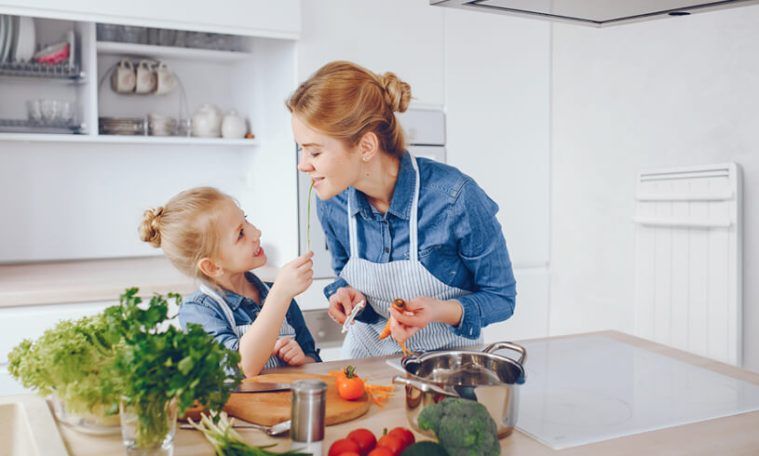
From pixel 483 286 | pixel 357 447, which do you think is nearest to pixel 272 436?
pixel 357 447

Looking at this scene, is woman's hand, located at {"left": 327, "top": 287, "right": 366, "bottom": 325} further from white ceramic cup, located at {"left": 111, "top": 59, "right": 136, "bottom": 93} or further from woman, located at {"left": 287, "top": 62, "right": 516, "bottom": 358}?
white ceramic cup, located at {"left": 111, "top": 59, "right": 136, "bottom": 93}

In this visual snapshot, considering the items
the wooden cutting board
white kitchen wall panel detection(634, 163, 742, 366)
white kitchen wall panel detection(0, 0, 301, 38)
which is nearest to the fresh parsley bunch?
the wooden cutting board

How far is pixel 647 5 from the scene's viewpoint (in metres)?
1.46

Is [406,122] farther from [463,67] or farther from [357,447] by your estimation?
[357,447]

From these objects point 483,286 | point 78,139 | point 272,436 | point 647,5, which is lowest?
point 272,436

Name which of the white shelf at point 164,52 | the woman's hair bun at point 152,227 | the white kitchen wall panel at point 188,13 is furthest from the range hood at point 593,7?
the white shelf at point 164,52

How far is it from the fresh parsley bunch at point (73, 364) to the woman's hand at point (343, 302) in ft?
2.12

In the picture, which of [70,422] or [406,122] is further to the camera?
[406,122]

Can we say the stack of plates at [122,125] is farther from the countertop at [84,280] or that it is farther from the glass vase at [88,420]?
the glass vase at [88,420]

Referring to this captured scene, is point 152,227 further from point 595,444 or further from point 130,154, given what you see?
point 130,154

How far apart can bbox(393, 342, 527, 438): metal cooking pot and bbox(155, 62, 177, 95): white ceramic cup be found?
2048mm

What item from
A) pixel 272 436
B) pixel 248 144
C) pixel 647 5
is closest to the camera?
pixel 272 436

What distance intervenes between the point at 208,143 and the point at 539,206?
1449 millimetres

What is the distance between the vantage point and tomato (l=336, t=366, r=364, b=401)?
1212mm
